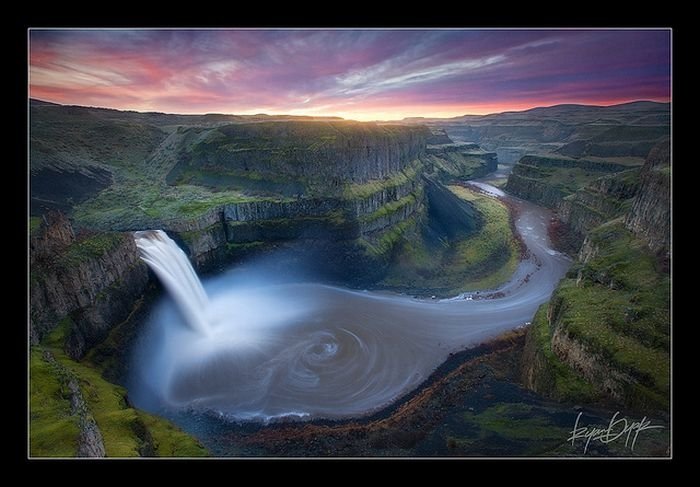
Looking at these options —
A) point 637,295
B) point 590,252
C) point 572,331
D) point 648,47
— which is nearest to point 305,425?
point 572,331

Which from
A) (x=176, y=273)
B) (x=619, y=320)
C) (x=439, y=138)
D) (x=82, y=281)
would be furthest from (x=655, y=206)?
(x=439, y=138)

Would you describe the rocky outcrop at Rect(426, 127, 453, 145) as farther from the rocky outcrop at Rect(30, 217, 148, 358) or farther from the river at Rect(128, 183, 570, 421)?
the rocky outcrop at Rect(30, 217, 148, 358)

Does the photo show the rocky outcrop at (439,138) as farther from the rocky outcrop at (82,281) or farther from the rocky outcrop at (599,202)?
the rocky outcrop at (82,281)

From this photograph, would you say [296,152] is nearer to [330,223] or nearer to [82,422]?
[330,223]

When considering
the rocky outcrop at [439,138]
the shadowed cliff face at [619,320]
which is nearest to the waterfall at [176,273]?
the shadowed cliff face at [619,320]

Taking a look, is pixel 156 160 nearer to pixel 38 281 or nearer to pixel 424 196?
pixel 38 281
